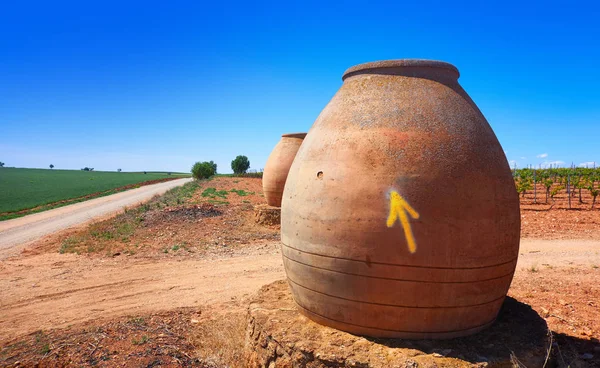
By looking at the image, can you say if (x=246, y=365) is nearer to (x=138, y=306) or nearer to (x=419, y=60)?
(x=138, y=306)

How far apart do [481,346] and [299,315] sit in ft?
6.27

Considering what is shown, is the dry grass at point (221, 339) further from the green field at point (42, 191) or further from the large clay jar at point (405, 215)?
the green field at point (42, 191)

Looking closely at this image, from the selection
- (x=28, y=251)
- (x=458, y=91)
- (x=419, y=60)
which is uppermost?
(x=419, y=60)

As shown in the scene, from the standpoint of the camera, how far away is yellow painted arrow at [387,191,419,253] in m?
3.65

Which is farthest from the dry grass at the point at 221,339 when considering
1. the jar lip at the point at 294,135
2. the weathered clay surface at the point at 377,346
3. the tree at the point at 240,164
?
the tree at the point at 240,164

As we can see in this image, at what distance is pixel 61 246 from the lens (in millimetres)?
13203

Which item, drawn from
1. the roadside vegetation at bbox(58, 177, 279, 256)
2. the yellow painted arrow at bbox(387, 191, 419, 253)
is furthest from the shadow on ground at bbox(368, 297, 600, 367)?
the roadside vegetation at bbox(58, 177, 279, 256)

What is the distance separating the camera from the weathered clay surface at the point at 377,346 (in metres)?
3.54

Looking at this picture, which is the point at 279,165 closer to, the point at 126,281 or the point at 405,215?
the point at 126,281

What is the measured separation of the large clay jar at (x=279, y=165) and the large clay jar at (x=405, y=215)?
11.0 m

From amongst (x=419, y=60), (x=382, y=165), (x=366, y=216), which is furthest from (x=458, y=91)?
(x=366, y=216)

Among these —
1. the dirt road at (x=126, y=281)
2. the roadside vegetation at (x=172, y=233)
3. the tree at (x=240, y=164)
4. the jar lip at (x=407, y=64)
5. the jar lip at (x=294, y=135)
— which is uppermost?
the tree at (x=240, y=164)

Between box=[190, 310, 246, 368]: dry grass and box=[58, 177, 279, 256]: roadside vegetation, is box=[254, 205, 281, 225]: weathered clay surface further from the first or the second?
box=[190, 310, 246, 368]: dry grass

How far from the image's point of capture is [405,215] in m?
3.69
